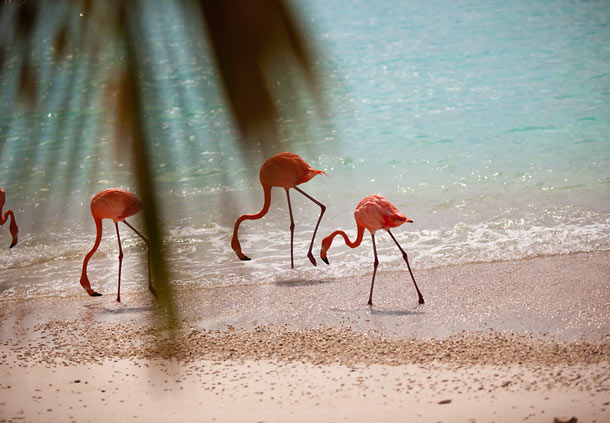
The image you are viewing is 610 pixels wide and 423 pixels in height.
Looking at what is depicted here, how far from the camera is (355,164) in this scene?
8133mm

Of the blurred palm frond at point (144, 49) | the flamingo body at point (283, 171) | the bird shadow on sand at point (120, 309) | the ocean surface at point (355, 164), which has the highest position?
the blurred palm frond at point (144, 49)

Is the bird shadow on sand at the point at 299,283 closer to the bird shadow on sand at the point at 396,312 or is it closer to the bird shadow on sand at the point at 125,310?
the bird shadow on sand at the point at 396,312

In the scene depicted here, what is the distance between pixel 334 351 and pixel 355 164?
4.91 m

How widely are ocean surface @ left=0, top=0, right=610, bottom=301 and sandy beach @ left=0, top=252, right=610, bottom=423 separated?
1.33ft

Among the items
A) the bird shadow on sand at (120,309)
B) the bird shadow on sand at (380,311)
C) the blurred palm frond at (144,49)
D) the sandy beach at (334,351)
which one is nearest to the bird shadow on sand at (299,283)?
the sandy beach at (334,351)

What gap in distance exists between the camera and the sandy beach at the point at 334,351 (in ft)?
9.00

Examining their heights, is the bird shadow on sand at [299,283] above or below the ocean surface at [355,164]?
above

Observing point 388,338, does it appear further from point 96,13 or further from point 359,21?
point 359,21

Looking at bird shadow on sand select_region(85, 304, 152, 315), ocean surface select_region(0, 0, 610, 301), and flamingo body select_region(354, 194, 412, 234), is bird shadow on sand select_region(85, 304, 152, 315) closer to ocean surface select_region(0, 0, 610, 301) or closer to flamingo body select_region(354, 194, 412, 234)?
ocean surface select_region(0, 0, 610, 301)

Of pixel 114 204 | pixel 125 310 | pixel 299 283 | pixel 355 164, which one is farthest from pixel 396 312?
pixel 355 164

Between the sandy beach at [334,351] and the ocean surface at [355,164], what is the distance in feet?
1.33

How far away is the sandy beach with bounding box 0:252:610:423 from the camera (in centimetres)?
274

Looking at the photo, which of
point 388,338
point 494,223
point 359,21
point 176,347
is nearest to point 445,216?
point 494,223

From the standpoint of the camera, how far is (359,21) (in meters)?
16.6
